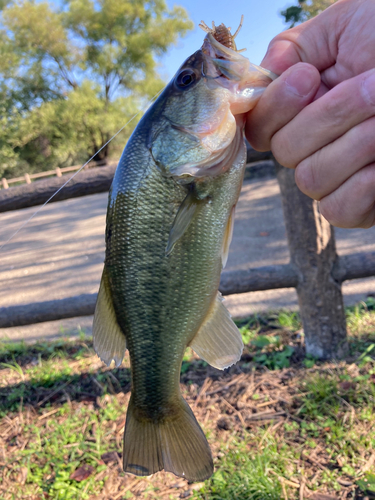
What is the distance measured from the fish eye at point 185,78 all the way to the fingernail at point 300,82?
0.32 m

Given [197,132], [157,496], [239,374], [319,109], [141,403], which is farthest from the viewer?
[239,374]

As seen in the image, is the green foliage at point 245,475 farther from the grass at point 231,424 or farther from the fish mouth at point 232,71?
the fish mouth at point 232,71

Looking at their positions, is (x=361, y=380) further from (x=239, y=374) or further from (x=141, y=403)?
(x=141, y=403)

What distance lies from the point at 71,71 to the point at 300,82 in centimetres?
3182

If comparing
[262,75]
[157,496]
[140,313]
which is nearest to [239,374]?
[157,496]

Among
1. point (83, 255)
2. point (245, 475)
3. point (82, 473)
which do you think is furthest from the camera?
point (83, 255)

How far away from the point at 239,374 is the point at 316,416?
0.68 meters

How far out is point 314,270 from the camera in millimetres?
2787

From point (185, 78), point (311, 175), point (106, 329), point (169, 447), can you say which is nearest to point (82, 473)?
point (169, 447)

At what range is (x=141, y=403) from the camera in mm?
1308

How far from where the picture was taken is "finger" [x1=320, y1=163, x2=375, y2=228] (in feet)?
3.75

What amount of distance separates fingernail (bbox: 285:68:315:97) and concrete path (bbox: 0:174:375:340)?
6.54 feet

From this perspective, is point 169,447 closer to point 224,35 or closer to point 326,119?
point 326,119

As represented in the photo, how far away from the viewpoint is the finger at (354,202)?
3.75ft
